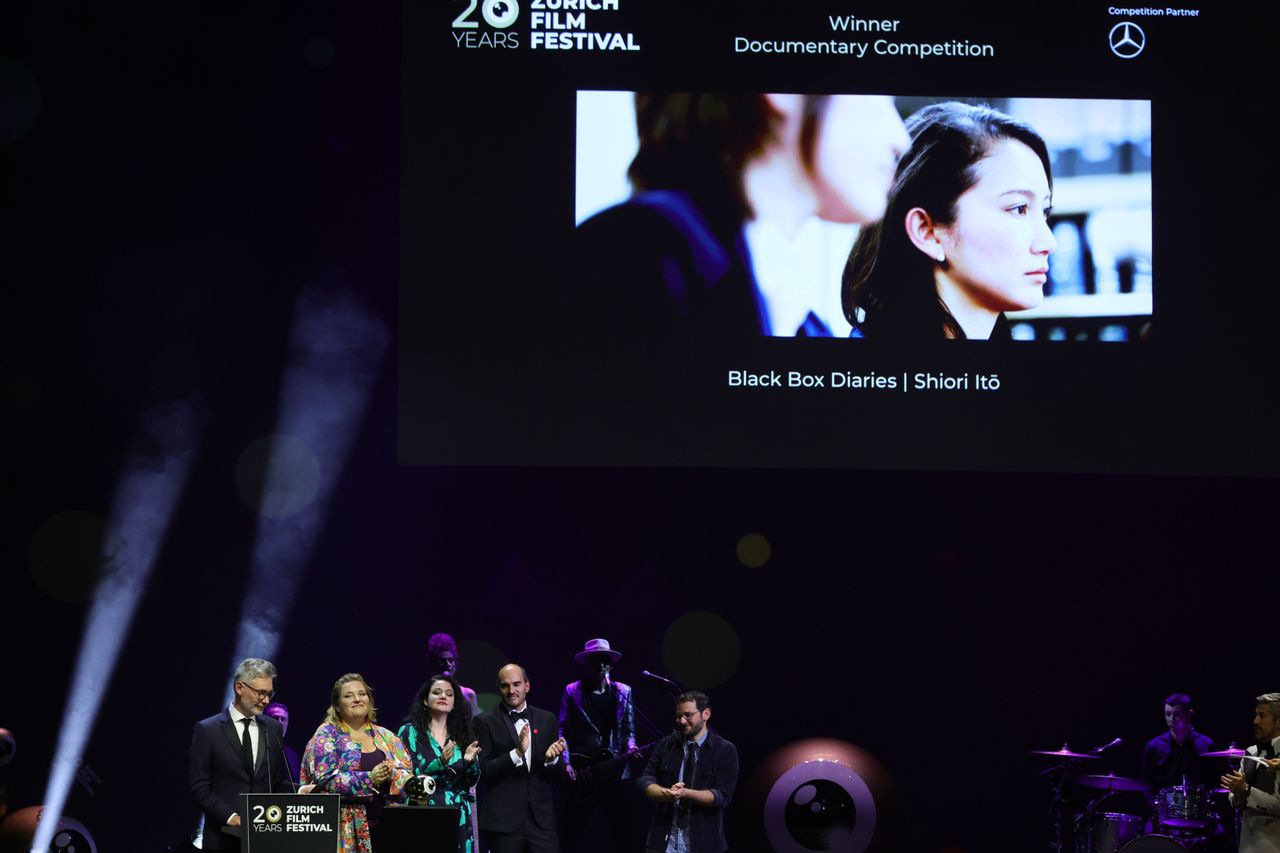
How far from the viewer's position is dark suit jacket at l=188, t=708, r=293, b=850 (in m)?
5.78

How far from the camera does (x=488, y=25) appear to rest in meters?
7.41

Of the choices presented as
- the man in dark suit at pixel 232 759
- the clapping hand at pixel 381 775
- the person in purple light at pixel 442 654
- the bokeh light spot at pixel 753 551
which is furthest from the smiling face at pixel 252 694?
the bokeh light spot at pixel 753 551

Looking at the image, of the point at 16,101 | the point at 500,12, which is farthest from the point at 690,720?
the point at 16,101

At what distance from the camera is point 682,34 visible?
24.4 feet

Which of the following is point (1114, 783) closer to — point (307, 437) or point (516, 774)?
point (516, 774)

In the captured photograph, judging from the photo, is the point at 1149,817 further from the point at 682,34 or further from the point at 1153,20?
the point at 682,34

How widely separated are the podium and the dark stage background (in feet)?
10.6

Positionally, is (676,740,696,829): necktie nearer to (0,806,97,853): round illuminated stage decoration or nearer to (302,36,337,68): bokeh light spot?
(0,806,97,853): round illuminated stage decoration

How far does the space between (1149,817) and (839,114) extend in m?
3.94

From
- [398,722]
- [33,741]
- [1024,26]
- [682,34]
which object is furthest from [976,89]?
[33,741]

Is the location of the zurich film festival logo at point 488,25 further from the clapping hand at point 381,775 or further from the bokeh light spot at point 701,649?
the clapping hand at point 381,775

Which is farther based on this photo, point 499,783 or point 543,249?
point 543,249

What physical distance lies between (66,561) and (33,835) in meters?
1.44

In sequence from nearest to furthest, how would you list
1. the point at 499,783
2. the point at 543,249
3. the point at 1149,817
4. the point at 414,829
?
the point at 414,829 < the point at 499,783 < the point at 543,249 < the point at 1149,817
